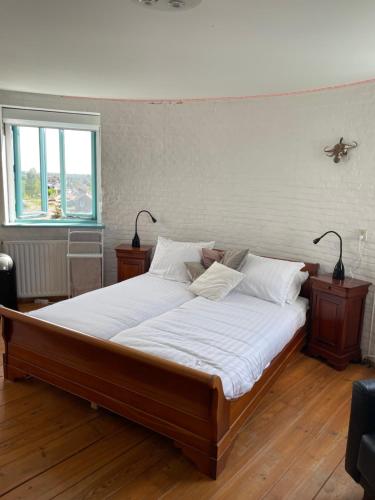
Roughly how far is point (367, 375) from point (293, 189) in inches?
70.2

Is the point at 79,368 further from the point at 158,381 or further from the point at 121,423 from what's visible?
the point at 158,381

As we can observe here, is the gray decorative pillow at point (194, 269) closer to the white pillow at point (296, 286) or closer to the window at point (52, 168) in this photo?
the white pillow at point (296, 286)

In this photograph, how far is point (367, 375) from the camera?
10.3ft

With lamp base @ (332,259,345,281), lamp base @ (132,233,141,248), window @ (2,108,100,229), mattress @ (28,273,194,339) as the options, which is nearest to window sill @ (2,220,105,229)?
window @ (2,108,100,229)

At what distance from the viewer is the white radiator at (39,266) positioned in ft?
14.4

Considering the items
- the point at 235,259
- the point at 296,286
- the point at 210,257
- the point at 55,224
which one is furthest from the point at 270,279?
the point at 55,224

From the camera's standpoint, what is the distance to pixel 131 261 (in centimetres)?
431

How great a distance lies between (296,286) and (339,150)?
1249 millimetres

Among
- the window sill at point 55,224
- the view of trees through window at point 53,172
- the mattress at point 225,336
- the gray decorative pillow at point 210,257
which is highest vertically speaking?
the view of trees through window at point 53,172

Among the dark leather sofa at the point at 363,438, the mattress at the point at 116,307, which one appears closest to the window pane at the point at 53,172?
the mattress at the point at 116,307

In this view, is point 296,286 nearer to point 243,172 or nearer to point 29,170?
point 243,172

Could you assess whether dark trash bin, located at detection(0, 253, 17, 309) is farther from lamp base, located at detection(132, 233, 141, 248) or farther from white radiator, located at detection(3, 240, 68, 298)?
lamp base, located at detection(132, 233, 141, 248)

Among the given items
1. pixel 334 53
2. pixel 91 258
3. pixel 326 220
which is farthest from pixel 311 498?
pixel 91 258

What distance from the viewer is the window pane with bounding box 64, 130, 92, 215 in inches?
182
